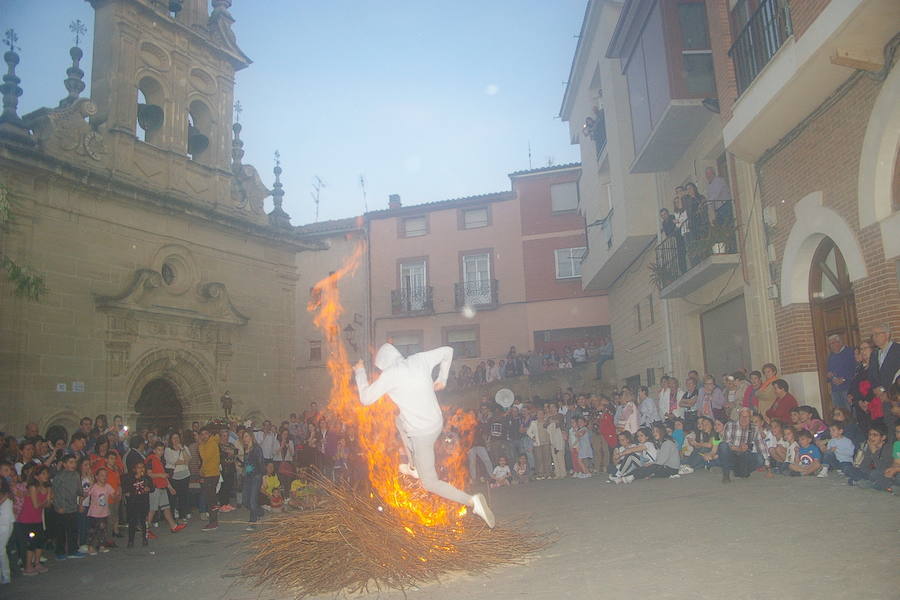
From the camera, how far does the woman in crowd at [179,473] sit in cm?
1238

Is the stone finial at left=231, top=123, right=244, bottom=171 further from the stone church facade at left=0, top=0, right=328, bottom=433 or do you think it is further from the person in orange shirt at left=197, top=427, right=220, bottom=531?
the person in orange shirt at left=197, top=427, right=220, bottom=531

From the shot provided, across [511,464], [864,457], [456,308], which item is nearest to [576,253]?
[456,308]

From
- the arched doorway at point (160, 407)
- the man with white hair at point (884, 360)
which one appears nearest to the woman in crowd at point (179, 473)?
the arched doorway at point (160, 407)

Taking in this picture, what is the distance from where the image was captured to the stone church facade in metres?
15.5

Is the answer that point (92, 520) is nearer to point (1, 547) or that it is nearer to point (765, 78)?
point (1, 547)

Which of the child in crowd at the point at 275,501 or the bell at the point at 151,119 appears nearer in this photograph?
the child in crowd at the point at 275,501

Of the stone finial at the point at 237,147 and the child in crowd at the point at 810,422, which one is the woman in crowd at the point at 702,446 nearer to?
the child in crowd at the point at 810,422

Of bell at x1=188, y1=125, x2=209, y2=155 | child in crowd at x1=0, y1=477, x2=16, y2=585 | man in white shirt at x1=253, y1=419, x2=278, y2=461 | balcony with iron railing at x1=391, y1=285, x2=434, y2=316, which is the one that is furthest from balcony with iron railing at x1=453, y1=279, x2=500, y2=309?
child in crowd at x1=0, y1=477, x2=16, y2=585

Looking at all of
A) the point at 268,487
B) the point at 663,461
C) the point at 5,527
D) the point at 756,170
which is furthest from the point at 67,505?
the point at 756,170

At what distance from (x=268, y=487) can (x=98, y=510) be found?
3128 millimetres

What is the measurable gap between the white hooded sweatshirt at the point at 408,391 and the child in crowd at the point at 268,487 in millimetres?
6670

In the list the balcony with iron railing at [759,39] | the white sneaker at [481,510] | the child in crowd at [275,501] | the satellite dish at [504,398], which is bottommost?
the child in crowd at [275,501]

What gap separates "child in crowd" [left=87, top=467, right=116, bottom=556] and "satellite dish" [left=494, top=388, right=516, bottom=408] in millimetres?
14970

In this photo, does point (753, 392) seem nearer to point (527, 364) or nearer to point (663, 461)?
point (663, 461)
